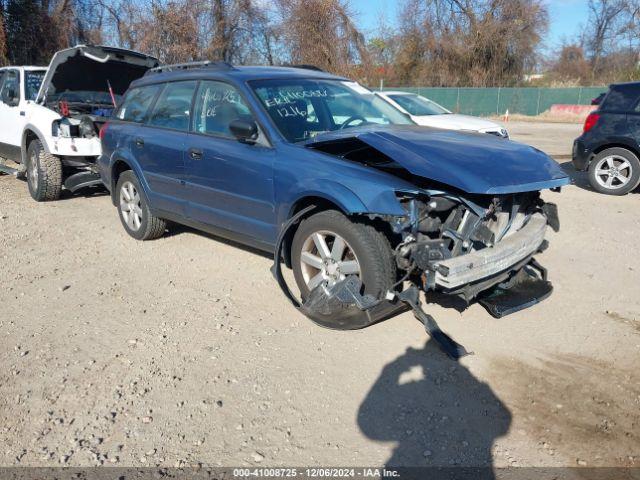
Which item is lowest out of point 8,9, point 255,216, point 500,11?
point 255,216

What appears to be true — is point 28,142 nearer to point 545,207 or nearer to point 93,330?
point 93,330

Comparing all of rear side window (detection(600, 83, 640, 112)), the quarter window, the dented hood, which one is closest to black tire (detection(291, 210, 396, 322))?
the dented hood

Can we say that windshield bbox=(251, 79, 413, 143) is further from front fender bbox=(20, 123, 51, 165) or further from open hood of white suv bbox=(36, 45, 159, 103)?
front fender bbox=(20, 123, 51, 165)

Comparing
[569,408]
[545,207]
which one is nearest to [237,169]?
[545,207]

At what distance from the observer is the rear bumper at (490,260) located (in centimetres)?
345

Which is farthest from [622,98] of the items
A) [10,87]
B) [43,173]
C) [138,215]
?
[10,87]

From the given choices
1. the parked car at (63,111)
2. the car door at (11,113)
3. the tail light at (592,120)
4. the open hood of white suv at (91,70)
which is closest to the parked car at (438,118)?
the tail light at (592,120)

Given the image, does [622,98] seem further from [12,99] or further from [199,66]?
[12,99]

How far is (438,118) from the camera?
10398mm

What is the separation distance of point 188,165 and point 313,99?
1281mm

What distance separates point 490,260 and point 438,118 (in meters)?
7.26

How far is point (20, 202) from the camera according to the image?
26.5 feet

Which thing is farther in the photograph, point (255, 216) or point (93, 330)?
point (255, 216)

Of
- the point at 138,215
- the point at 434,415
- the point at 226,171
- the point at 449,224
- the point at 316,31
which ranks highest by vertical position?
the point at 316,31
